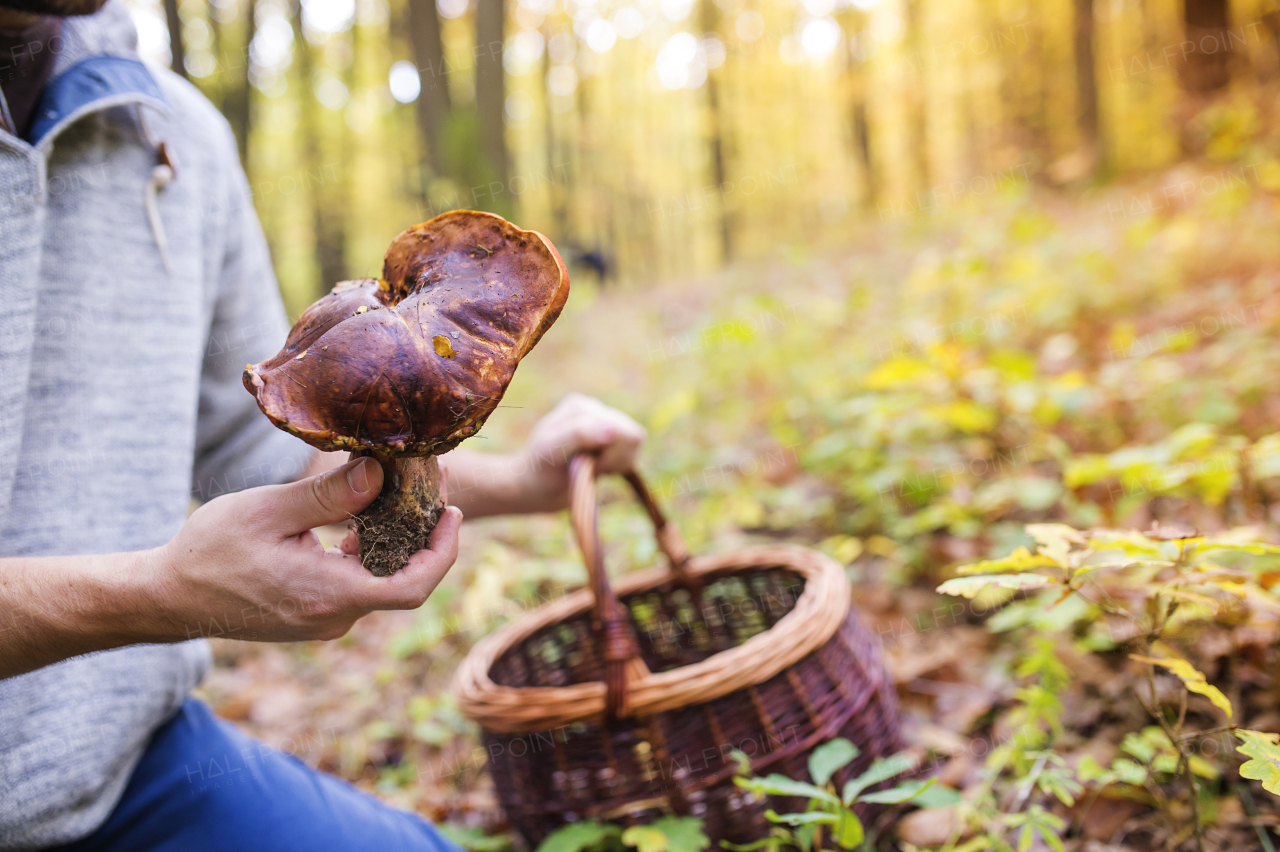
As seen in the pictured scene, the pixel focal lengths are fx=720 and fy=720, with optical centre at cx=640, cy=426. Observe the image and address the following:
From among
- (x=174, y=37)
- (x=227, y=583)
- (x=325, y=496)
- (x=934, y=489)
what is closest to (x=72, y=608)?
(x=227, y=583)

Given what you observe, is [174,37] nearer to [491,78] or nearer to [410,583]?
[491,78]

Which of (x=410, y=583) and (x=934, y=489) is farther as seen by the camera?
(x=934, y=489)

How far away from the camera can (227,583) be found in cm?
92

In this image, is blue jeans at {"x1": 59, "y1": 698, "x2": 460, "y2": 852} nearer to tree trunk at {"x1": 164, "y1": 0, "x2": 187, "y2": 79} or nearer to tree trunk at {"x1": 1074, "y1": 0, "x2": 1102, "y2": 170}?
tree trunk at {"x1": 164, "y1": 0, "x2": 187, "y2": 79}

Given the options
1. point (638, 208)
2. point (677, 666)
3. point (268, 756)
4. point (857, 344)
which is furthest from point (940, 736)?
point (638, 208)

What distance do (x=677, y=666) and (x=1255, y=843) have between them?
4.31 feet

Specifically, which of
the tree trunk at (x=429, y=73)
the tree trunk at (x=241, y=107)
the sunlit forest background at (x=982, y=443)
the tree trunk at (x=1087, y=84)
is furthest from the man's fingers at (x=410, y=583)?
the tree trunk at (x=241, y=107)

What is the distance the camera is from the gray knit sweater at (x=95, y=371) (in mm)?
1205

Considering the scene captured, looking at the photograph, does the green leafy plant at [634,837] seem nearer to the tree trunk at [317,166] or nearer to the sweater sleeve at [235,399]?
the sweater sleeve at [235,399]

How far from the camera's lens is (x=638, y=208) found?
2639 cm

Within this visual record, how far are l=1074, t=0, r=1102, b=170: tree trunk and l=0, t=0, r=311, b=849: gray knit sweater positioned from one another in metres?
9.28

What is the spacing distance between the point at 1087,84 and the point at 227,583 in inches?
411

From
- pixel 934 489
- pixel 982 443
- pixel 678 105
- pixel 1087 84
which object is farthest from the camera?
pixel 678 105

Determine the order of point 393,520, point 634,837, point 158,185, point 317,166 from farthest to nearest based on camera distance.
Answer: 1. point 317,166
2. point 158,185
3. point 634,837
4. point 393,520
